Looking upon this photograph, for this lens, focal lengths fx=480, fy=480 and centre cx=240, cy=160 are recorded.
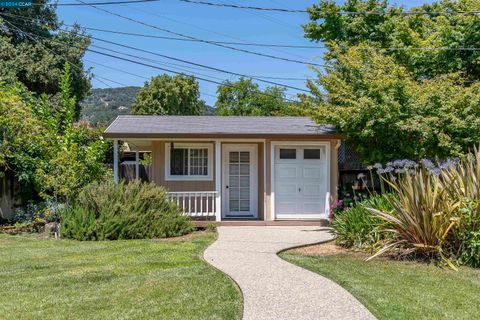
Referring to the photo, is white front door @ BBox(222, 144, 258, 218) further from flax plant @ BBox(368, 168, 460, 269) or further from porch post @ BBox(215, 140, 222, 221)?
flax plant @ BBox(368, 168, 460, 269)

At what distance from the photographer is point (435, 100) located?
472 inches

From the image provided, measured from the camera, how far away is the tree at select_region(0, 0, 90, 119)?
21500 mm

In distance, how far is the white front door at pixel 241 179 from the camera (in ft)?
48.3

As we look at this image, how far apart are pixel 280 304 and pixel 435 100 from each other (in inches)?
331

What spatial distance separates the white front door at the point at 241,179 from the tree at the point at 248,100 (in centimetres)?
2418

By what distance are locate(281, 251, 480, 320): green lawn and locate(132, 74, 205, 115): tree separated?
3313 cm

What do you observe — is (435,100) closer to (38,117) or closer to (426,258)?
(426,258)

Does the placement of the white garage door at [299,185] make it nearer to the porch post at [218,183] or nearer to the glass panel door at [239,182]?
the glass panel door at [239,182]

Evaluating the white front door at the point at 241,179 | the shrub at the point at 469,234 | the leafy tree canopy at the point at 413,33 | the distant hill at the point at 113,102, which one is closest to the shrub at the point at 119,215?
the white front door at the point at 241,179

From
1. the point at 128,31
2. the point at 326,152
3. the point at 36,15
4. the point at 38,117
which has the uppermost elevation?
the point at 36,15

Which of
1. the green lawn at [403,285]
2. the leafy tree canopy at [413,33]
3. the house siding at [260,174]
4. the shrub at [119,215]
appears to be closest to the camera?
the green lawn at [403,285]

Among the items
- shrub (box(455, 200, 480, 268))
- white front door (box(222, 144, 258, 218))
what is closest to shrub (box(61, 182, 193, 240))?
white front door (box(222, 144, 258, 218))

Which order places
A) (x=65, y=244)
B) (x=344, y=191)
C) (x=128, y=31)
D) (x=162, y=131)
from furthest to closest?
(x=128, y=31), (x=344, y=191), (x=162, y=131), (x=65, y=244)

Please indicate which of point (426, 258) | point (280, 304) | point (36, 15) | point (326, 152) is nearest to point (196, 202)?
point (326, 152)
